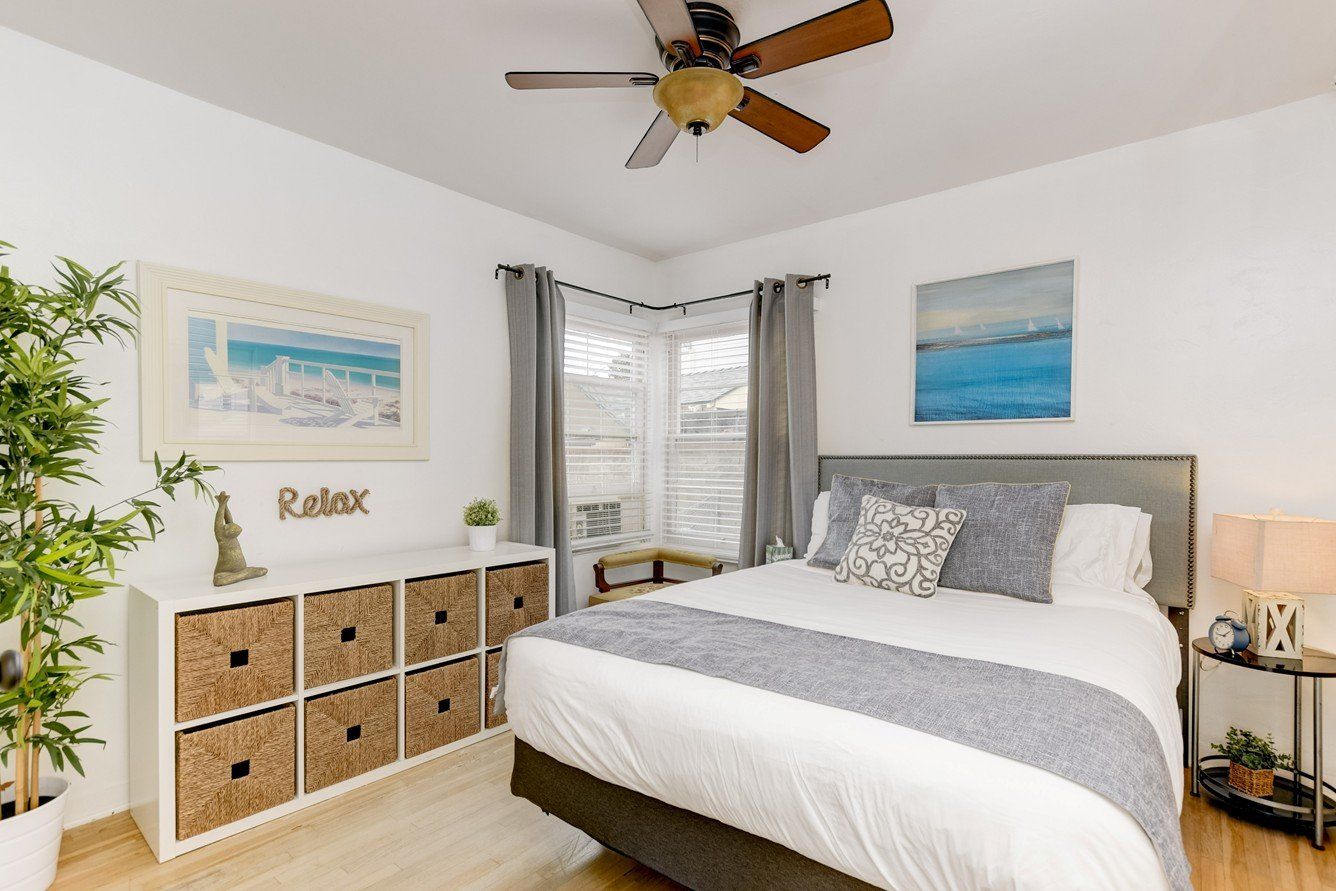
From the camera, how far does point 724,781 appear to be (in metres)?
1.53

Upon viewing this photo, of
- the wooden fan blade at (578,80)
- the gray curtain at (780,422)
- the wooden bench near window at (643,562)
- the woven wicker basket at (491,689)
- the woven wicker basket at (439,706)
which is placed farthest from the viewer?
the wooden bench near window at (643,562)

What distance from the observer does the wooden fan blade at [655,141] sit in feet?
7.10

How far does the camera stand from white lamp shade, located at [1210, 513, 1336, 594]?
2.19 metres

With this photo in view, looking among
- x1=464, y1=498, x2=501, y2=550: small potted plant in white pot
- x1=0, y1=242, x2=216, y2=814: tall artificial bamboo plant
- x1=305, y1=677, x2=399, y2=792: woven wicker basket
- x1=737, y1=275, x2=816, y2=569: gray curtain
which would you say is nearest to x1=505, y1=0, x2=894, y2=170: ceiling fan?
x1=0, y1=242, x2=216, y2=814: tall artificial bamboo plant

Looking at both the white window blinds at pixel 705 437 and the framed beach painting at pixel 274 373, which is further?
the white window blinds at pixel 705 437

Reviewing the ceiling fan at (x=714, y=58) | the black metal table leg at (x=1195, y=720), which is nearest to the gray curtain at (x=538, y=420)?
the ceiling fan at (x=714, y=58)

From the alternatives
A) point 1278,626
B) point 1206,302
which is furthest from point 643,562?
point 1206,302

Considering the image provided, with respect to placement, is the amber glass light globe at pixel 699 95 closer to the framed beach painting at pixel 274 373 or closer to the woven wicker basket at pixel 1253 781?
the framed beach painting at pixel 274 373

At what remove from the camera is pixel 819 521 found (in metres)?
3.54

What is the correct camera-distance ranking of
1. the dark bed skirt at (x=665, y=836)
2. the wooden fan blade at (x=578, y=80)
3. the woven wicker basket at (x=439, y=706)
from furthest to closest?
1. the woven wicker basket at (x=439, y=706)
2. the wooden fan blade at (x=578, y=80)
3. the dark bed skirt at (x=665, y=836)

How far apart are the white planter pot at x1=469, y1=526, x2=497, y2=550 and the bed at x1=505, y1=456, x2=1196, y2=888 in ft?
3.72

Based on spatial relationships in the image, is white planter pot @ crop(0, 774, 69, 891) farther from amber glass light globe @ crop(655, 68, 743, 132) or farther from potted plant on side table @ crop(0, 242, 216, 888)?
amber glass light globe @ crop(655, 68, 743, 132)

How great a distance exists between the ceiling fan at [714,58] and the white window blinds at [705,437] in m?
2.28

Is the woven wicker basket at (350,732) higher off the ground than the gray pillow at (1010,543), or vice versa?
the gray pillow at (1010,543)
